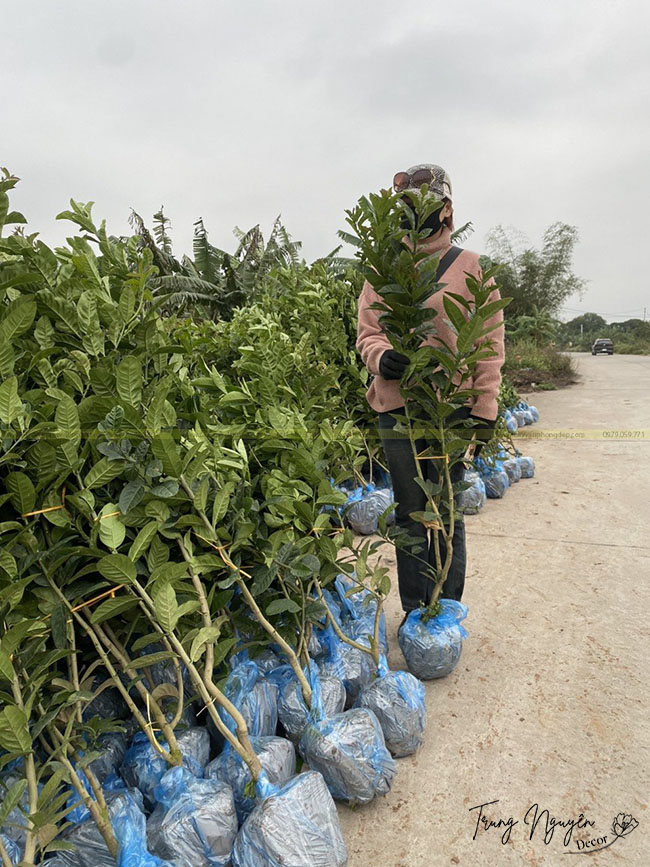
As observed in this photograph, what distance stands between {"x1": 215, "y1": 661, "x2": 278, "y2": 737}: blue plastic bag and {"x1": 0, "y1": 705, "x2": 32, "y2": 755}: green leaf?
0.61m

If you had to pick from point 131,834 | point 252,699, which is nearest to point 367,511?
point 252,699

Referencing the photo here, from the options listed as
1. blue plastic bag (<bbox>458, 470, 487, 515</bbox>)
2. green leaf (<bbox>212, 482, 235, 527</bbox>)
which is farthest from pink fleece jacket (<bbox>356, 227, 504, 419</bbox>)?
blue plastic bag (<bbox>458, 470, 487, 515</bbox>)

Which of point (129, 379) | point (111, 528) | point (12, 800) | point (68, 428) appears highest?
point (129, 379)

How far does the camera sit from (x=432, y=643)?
222 centimetres

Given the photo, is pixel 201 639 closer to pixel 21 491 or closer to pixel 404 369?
pixel 21 491

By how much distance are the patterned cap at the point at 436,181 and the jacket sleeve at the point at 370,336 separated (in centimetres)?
42

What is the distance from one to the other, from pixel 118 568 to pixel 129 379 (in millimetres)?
482

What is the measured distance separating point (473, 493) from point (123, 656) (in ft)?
10.0

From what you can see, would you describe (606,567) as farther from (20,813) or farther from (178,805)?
(20,813)

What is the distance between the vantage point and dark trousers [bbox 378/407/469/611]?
2.43 metres

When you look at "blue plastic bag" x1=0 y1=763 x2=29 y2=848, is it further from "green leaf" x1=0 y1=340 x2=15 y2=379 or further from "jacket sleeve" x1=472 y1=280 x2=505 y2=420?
"jacket sleeve" x1=472 y1=280 x2=505 y2=420

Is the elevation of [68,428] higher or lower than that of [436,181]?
lower

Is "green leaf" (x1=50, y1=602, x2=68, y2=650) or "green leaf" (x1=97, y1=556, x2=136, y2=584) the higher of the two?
"green leaf" (x1=97, y1=556, x2=136, y2=584)

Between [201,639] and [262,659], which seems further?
[262,659]
